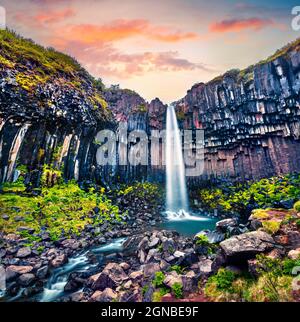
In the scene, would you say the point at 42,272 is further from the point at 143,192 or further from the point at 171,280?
the point at 143,192

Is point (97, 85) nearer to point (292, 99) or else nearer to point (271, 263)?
point (292, 99)

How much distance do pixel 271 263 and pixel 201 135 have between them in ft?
89.2

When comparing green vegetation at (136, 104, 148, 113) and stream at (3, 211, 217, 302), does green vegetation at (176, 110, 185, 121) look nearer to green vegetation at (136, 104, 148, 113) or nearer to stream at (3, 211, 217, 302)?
green vegetation at (136, 104, 148, 113)

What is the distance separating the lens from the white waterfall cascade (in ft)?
99.1

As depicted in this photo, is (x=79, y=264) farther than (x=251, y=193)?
No

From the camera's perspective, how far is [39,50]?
24.0m

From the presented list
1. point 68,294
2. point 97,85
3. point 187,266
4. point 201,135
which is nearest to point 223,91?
point 201,135

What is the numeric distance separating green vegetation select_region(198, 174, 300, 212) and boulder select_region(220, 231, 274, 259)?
53.1 ft

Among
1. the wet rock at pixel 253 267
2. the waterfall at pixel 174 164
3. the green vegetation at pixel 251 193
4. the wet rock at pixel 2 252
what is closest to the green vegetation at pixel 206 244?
the wet rock at pixel 253 267

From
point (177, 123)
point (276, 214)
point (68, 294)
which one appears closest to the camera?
point (68, 294)

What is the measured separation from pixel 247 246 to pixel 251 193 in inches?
822

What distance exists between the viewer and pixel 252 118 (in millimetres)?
26859

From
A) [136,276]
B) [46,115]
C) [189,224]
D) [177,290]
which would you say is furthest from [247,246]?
[46,115]

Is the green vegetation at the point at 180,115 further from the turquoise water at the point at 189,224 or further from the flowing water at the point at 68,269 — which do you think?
the flowing water at the point at 68,269
